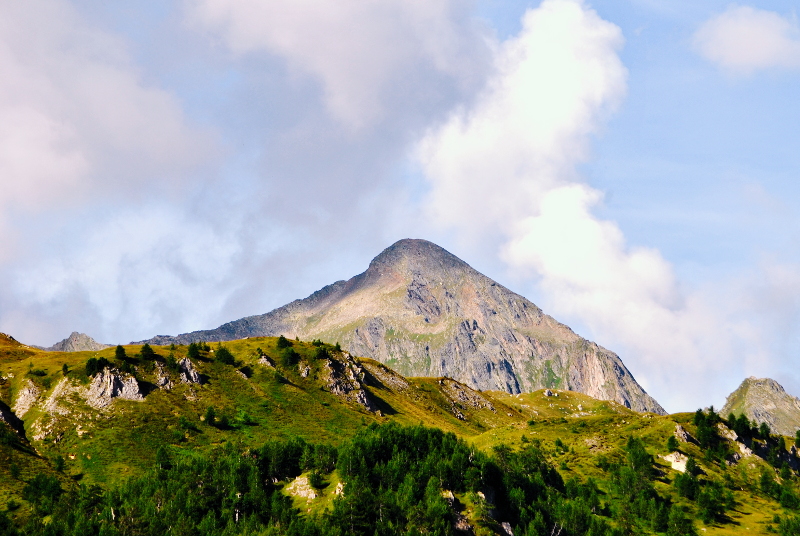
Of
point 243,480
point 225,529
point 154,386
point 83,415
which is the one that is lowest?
point 225,529

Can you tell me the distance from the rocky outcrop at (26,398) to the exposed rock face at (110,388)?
1072cm

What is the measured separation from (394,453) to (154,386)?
65438mm

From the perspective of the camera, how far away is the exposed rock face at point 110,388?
152500mm

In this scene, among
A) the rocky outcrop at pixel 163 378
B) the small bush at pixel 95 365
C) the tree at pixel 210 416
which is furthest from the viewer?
the rocky outcrop at pixel 163 378

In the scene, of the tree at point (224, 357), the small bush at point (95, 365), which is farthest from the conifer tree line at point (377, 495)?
the tree at point (224, 357)

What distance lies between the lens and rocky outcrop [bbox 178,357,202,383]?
172 metres

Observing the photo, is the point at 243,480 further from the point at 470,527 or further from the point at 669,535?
the point at 669,535

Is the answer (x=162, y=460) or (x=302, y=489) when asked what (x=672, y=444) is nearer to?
(x=302, y=489)

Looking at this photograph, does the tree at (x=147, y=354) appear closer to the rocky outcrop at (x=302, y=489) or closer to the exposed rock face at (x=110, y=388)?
the exposed rock face at (x=110, y=388)

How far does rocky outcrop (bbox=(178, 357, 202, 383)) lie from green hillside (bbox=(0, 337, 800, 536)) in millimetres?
1384

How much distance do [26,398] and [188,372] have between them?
3815cm

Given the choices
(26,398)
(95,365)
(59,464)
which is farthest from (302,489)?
(26,398)

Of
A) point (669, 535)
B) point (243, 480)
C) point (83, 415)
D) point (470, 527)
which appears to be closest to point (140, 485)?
point (243, 480)

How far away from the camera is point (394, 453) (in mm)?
137875
